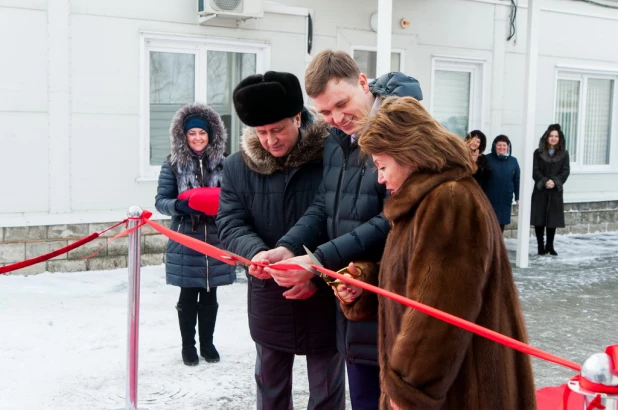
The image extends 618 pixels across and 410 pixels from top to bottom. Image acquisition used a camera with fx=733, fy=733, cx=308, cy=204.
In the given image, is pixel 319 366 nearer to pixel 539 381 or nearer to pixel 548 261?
pixel 539 381

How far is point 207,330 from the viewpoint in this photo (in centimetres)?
539

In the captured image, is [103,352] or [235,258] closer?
[235,258]

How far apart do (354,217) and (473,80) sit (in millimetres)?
9086

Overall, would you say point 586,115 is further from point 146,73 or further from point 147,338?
point 147,338

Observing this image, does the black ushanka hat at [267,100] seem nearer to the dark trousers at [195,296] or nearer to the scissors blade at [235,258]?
the scissors blade at [235,258]

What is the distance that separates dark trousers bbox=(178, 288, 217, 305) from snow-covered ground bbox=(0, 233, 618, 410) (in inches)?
17.9

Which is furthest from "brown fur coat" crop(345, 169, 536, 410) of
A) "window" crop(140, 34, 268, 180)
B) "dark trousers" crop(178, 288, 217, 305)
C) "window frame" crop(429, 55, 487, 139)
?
"window frame" crop(429, 55, 487, 139)

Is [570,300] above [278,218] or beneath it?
beneath

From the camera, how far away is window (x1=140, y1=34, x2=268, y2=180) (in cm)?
884

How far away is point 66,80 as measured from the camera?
820 cm

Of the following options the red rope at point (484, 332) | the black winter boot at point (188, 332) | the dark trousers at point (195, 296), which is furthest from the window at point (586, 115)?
the red rope at point (484, 332)

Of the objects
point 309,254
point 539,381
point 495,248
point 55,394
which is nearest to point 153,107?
point 55,394

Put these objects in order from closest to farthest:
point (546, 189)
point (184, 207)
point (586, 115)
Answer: point (184, 207), point (546, 189), point (586, 115)

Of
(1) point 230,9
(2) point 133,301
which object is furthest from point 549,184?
(2) point 133,301
